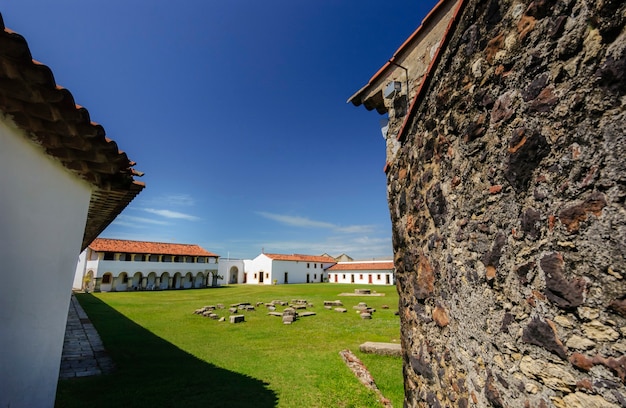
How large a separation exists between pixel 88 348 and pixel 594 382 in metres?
11.1

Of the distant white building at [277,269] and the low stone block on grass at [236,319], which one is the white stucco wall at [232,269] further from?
the low stone block on grass at [236,319]

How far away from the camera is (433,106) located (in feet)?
9.20

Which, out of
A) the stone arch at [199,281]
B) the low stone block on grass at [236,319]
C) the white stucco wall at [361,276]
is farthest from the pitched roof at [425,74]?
the white stucco wall at [361,276]

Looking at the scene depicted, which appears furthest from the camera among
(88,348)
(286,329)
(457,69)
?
(286,329)

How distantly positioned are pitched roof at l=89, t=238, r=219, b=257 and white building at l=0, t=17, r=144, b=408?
3601cm

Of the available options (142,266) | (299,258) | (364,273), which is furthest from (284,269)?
(142,266)

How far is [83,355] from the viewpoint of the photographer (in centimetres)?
811

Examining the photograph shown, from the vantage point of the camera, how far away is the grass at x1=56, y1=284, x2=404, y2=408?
555 cm

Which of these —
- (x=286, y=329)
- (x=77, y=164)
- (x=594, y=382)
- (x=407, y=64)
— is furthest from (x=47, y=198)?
(x=286, y=329)

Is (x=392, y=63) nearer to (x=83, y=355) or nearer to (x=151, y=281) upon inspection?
(x=83, y=355)

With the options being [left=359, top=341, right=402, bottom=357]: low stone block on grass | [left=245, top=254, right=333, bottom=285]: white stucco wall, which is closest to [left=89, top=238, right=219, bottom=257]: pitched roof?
[left=245, top=254, right=333, bottom=285]: white stucco wall

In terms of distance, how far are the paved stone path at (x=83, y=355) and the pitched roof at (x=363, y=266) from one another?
39.4 metres

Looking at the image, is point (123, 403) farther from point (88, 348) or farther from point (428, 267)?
Answer: point (428, 267)

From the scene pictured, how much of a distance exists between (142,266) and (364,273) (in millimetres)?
30944
